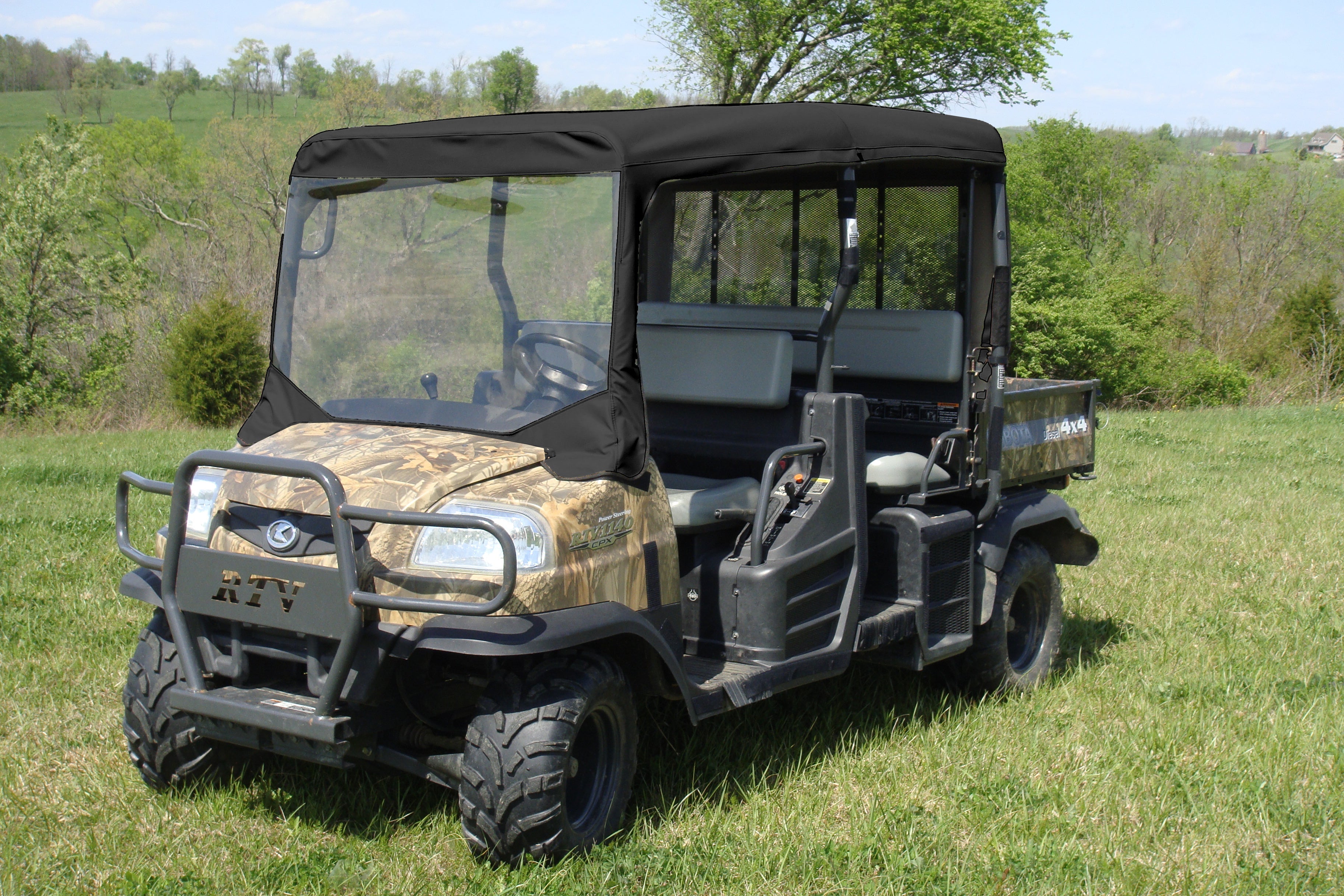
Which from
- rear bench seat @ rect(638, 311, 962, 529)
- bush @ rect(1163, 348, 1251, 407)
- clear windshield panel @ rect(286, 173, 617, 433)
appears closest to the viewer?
clear windshield panel @ rect(286, 173, 617, 433)

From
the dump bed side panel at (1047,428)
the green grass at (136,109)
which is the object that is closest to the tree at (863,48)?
the dump bed side panel at (1047,428)

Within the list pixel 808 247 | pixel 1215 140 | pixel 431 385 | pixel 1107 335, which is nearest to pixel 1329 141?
pixel 1215 140

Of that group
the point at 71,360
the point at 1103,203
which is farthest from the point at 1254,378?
the point at 71,360

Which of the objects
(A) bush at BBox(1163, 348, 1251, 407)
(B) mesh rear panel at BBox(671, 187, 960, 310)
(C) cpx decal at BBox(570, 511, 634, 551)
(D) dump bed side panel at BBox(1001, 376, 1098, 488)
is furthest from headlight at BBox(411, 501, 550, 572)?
(A) bush at BBox(1163, 348, 1251, 407)

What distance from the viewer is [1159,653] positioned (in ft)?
19.9

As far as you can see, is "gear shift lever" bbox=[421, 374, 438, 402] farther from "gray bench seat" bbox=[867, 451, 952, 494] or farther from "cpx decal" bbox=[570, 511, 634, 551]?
"gray bench seat" bbox=[867, 451, 952, 494]

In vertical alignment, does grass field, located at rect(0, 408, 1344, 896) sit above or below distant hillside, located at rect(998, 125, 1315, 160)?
below

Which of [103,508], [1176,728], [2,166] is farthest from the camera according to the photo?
[2,166]

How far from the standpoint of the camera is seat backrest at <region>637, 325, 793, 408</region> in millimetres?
4500

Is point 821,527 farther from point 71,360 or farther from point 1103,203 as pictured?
point 1103,203

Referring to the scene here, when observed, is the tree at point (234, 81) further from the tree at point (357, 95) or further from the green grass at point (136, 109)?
the tree at point (357, 95)

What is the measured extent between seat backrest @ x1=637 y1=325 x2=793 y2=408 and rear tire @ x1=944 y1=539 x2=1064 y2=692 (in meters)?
1.57

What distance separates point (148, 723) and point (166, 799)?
291 millimetres

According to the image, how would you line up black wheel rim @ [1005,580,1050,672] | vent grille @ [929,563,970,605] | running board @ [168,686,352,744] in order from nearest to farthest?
running board @ [168,686,352,744] < vent grille @ [929,563,970,605] < black wheel rim @ [1005,580,1050,672]
